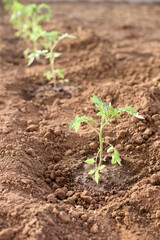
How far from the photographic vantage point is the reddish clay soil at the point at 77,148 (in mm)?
2146

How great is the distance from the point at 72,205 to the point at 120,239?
46 centimetres

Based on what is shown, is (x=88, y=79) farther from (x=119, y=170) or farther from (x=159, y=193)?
(x=159, y=193)

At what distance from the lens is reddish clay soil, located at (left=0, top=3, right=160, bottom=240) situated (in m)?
2.15

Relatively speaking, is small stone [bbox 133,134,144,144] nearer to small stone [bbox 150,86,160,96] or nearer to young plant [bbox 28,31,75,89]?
small stone [bbox 150,86,160,96]

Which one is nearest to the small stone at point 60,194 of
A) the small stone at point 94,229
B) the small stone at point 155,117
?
the small stone at point 94,229

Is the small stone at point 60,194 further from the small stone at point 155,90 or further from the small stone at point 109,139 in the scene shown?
the small stone at point 155,90

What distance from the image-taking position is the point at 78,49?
4.78 metres

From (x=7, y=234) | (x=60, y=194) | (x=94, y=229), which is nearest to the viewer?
(x=7, y=234)

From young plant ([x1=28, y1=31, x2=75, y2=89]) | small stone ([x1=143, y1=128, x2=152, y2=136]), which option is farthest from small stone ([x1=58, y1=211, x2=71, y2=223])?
young plant ([x1=28, y1=31, x2=75, y2=89])

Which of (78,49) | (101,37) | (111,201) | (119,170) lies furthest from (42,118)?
(101,37)

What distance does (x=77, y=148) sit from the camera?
2912 mm

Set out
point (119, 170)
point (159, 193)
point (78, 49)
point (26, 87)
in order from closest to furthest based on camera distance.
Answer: point (159, 193), point (119, 170), point (26, 87), point (78, 49)

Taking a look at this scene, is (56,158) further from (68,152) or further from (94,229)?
(94,229)

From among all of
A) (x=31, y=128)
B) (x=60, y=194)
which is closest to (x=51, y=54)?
(x=31, y=128)
